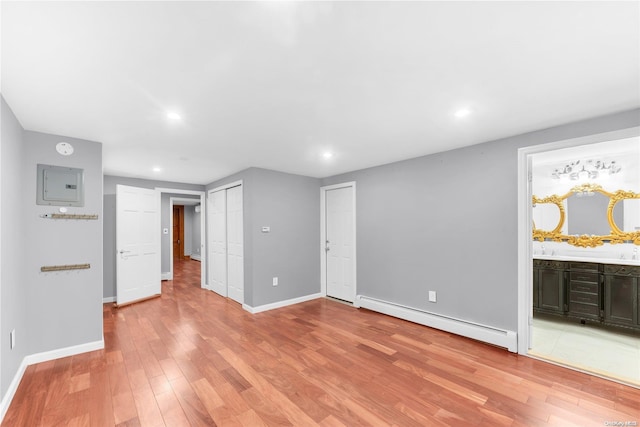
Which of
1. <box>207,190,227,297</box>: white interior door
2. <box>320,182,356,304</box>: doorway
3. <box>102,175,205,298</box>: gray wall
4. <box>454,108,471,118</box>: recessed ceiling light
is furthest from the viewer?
<box>207,190,227,297</box>: white interior door

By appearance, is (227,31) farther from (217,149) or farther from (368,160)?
(368,160)

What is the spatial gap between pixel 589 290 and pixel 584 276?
0.18 meters

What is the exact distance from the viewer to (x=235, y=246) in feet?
15.8

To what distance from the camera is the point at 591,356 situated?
8.91 feet

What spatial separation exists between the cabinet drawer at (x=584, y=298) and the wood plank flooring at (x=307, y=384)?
1.55m

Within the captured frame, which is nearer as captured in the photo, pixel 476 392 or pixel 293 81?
pixel 293 81

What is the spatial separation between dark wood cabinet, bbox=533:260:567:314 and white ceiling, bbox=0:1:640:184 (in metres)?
2.18

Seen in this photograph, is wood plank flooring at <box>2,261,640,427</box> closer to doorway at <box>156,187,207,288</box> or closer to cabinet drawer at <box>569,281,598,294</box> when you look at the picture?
cabinet drawer at <box>569,281,598,294</box>

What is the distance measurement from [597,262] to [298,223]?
4.21m

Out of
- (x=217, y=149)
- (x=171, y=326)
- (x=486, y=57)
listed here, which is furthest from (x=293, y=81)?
(x=171, y=326)

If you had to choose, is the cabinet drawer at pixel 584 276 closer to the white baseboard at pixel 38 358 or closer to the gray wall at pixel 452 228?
the gray wall at pixel 452 228

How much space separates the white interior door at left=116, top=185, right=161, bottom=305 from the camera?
467 centimetres

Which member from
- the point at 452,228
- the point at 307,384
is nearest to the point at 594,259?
the point at 452,228

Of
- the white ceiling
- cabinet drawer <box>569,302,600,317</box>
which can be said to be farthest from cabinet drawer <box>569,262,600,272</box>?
the white ceiling
